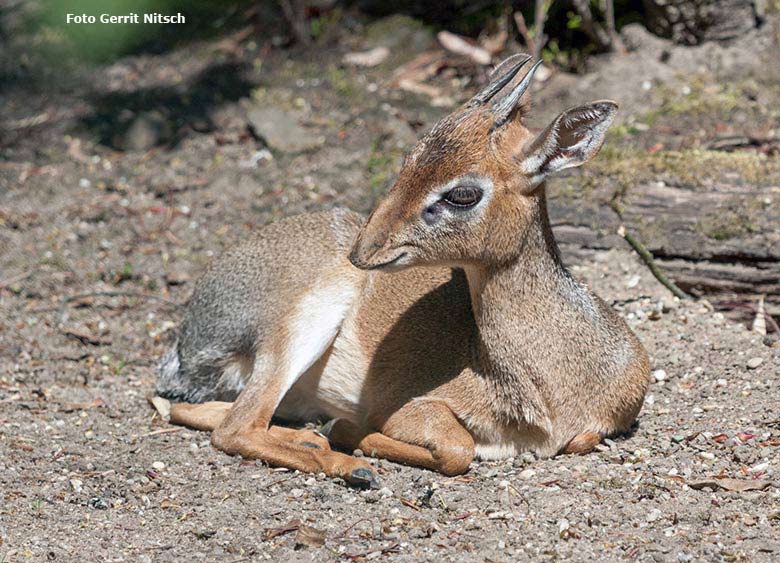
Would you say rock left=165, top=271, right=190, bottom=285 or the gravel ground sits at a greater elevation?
the gravel ground

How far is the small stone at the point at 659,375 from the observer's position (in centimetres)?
589

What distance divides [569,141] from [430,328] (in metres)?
1.44

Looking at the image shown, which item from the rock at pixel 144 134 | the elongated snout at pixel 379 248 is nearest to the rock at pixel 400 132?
the rock at pixel 144 134

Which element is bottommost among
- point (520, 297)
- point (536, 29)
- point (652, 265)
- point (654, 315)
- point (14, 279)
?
point (654, 315)

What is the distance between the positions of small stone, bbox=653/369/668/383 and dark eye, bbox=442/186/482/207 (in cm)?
205

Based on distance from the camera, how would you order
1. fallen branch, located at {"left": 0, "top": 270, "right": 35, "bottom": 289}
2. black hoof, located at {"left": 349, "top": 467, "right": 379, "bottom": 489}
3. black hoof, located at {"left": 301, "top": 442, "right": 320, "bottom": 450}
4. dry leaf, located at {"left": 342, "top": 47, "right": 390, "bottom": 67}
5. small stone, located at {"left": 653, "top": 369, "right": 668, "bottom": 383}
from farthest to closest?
dry leaf, located at {"left": 342, "top": 47, "right": 390, "bottom": 67} < fallen branch, located at {"left": 0, "top": 270, "right": 35, "bottom": 289} < small stone, located at {"left": 653, "top": 369, "right": 668, "bottom": 383} < black hoof, located at {"left": 301, "top": 442, "right": 320, "bottom": 450} < black hoof, located at {"left": 349, "top": 467, "right": 379, "bottom": 489}

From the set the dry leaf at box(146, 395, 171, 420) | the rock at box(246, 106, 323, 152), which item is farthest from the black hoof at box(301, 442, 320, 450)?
the rock at box(246, 106, 323, 152)

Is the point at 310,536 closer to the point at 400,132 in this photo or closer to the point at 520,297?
the point at 520,297

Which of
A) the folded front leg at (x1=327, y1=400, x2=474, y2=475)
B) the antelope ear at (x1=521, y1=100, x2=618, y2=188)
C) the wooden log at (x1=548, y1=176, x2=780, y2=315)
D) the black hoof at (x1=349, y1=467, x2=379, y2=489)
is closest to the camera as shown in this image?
the antelope ear at (x1=521, y1=100, x2=618, y2=188)

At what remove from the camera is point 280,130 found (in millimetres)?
9234

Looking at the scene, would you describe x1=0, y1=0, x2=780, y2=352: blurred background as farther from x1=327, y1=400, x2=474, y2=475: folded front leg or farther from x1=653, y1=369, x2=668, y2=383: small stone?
x1=327, y1=400, x2=474, y2=475: folded front leg

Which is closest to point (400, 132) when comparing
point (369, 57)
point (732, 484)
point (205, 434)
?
point (369, 57)

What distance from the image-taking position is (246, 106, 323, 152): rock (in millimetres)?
9055

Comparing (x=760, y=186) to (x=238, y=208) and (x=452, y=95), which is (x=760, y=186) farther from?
(x=238, y=208)
